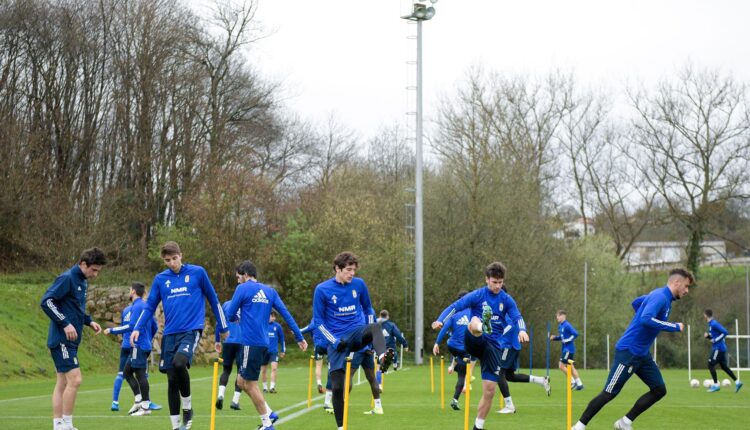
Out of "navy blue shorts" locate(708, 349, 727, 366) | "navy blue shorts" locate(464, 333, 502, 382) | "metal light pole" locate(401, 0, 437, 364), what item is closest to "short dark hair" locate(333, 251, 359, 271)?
"navy blue shorts" locate(464, 333, 502, 382)

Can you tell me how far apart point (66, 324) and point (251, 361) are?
90.4 inches

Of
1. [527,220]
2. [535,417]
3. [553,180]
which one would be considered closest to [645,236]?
[553,180]

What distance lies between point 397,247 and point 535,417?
115ft

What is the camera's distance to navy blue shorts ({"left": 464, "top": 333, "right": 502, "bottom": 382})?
38.8 feet

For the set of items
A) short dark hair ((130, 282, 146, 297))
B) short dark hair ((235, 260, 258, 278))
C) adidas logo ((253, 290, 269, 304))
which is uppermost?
short dark hair ((235, 260, 258, 278))

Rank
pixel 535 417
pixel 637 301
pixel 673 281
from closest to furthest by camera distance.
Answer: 1. pixel 673 281
2. pixel 637 301
3. pixel 535 417

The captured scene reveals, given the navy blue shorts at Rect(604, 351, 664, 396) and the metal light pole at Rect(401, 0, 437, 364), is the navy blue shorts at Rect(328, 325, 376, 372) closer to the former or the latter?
the navy blue shorts at Rect(604, 351, 664, 396)

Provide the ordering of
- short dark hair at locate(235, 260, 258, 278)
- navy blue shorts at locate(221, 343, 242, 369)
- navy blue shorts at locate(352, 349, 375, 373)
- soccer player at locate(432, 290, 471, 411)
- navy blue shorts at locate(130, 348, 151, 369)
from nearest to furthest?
navy blue shorts at locate(352, 349, 375, 373)
short dark hair at locate(235, 260, 258, 278)
navy blue shorts at locate(130, 348, 151, 369)
navy blue shorts at locate(221, 343, 242, 369)
soccer player at locate(432, 290, 471, 411)

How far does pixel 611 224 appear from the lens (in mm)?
61812

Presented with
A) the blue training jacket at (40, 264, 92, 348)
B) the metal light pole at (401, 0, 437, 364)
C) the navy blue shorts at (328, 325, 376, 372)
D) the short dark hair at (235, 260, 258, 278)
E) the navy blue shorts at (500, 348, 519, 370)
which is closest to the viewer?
the navy blue shorts at (328, 325, 376, 372)

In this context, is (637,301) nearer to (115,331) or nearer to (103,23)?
(115,331)

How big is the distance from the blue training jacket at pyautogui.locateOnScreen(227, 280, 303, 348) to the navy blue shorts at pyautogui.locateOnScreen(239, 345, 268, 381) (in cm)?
7

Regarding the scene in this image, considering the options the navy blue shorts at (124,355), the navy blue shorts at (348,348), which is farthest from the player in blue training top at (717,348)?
the navy blue shorts at (348,348)

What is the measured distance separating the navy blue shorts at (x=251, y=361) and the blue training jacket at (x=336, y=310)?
3.37 feet
